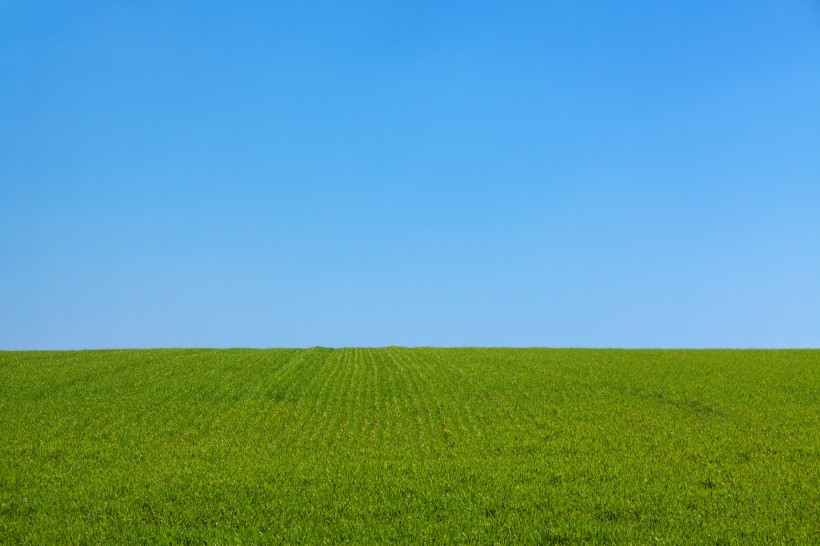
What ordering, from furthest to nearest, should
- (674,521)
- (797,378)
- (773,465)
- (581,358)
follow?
(581,358) < (797,378) < (773,465) < (674,521)

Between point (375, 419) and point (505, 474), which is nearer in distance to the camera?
point (505, 474)

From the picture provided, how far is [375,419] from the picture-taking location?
2402cm

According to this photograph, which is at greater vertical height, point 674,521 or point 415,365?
point 415,365

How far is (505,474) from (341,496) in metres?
4.29

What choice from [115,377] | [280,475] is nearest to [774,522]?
[280,475]

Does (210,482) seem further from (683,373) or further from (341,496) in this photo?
(683,373)

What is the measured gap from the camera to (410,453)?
1869cm

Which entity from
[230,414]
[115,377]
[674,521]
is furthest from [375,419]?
[115,377]

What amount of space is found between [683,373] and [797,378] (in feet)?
18.2

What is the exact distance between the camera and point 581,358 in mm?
40906

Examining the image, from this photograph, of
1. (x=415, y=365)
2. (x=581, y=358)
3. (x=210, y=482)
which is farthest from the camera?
(x=581, y=358)

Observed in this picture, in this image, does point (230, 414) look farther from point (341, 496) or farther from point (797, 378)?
point (797, 378)

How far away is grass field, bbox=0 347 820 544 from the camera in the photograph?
12914 millimetres

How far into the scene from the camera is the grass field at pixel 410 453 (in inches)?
508
